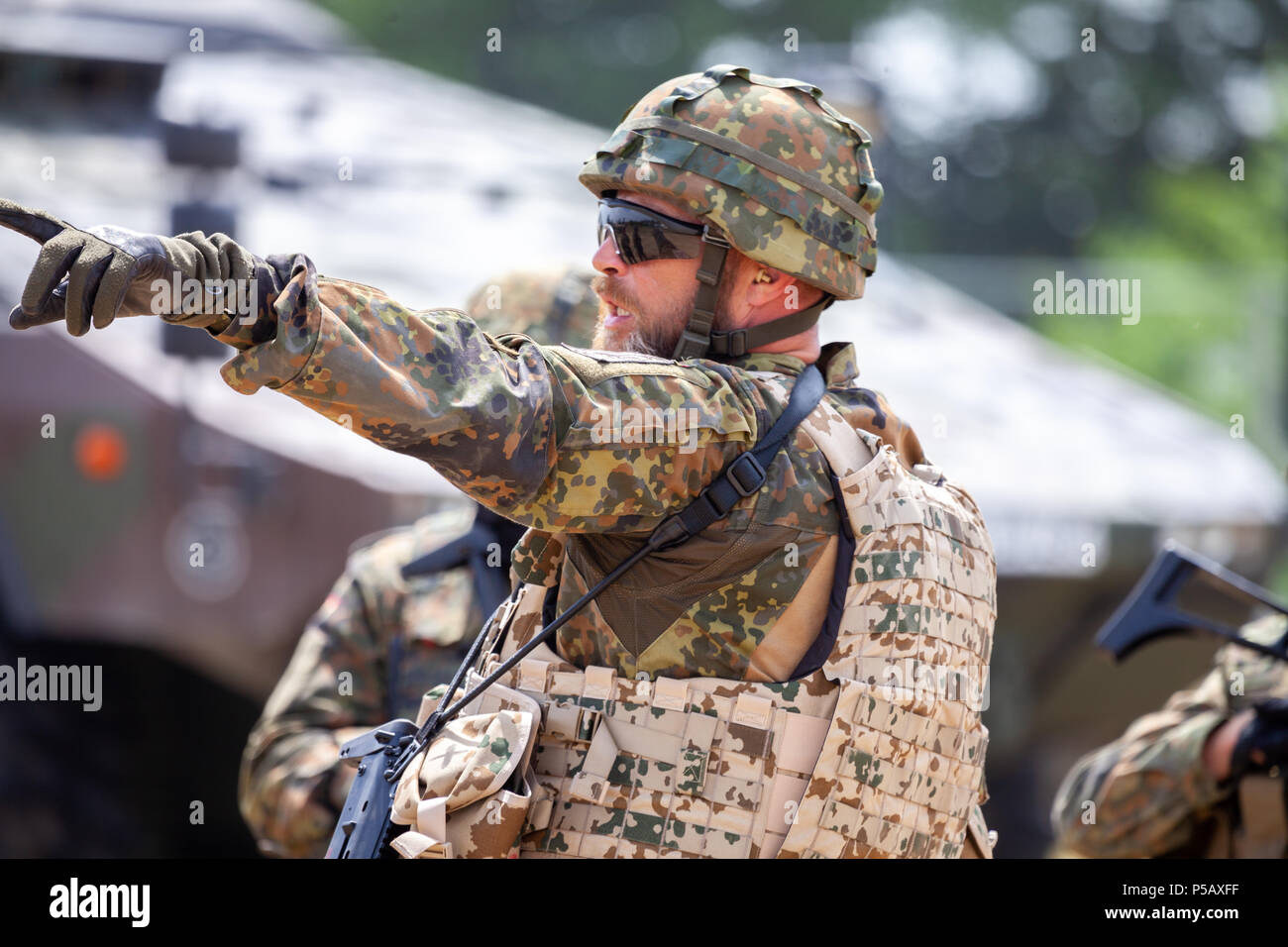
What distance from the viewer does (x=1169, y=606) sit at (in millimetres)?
5000

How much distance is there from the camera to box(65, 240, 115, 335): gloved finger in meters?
2.30

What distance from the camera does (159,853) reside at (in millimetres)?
7055

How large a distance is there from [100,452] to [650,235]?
3.97m

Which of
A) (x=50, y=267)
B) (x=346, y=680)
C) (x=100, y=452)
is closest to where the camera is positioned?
(x=50, y=267)

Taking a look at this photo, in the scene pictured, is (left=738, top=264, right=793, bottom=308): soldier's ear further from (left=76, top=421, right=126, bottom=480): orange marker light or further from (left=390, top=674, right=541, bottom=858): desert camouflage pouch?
(left=76, top=421, right=126, bottom=480): orange marker light

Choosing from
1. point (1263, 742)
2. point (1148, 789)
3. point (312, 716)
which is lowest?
point (1148, 789)

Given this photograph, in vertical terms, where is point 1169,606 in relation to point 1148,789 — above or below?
above

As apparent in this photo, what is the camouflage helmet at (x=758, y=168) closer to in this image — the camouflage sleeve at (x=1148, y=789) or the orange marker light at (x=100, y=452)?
the camouflage sleeve at (x=1148, y=789)

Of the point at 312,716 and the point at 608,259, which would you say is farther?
the point at 312,716

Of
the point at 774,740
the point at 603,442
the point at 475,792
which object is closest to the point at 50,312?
the point at 603,442

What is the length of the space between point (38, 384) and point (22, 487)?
39 centimetres

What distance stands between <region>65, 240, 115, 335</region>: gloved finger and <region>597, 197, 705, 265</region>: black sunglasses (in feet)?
3.66

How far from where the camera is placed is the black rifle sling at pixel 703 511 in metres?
2.90

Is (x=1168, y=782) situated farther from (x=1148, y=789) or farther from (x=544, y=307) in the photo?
(x=544, y=307)
